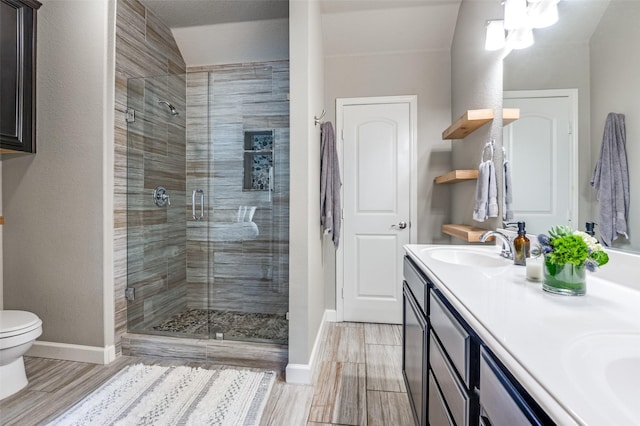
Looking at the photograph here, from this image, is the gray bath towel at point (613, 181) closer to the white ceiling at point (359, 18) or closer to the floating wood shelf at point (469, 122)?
the floating wood shelf at point (469, 122)

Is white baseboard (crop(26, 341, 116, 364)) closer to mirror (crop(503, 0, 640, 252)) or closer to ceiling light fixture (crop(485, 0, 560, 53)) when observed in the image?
mirror (crop(503, 0, 640, 252))

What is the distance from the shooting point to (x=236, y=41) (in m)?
2.83

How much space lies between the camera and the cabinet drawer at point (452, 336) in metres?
0.78

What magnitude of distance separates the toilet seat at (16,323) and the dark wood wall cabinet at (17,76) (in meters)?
1.09

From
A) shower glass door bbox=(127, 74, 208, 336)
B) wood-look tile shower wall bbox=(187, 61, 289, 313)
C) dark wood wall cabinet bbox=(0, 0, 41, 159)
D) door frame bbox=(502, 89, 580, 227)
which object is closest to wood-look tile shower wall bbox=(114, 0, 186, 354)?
shower glass door bbox=(127, 74, 208, 336)

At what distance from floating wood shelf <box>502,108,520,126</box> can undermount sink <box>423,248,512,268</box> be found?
76cm

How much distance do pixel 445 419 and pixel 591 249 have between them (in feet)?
2.36

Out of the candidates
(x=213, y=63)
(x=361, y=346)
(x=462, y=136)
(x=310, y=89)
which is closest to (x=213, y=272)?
(x=361, y=346)

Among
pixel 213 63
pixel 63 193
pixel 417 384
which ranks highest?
pixel 213 63

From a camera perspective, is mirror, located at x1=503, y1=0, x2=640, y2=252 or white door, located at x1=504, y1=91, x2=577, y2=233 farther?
white door, located at x1=504, y1=91, x2=577, y2=233

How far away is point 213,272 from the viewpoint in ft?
8.70

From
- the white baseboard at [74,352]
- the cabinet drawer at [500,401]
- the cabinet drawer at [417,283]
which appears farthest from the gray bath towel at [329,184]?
the white baseboard at [74,352]

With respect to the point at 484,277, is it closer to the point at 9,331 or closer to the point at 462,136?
the point at 462,136

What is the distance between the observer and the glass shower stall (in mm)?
2336
